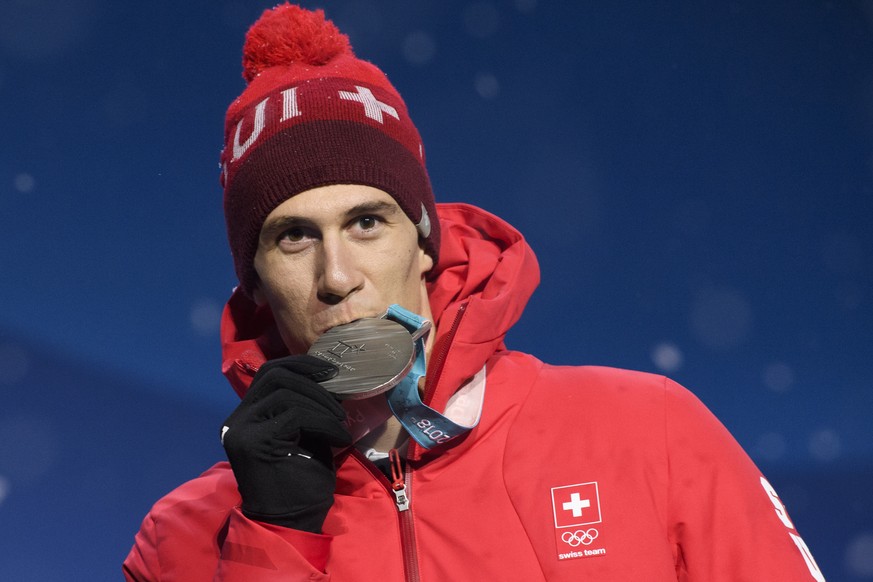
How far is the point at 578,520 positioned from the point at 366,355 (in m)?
0.49

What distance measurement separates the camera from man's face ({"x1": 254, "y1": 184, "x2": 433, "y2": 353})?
1951mm

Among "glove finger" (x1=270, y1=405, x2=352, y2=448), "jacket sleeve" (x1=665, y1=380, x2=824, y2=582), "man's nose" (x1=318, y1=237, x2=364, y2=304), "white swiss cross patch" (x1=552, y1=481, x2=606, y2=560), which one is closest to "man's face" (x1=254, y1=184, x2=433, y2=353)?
"man's nose" (x1=318, y1=237, x2=364, y2=304)

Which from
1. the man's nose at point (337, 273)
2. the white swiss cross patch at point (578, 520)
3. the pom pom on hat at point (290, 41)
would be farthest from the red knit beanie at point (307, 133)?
the white swiss cross patch at point (578, 520)

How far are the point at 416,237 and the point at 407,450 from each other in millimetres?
470

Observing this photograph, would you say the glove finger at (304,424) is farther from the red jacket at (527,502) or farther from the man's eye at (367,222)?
the man's eye at (367,222)

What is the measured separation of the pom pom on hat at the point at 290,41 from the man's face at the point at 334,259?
43cm

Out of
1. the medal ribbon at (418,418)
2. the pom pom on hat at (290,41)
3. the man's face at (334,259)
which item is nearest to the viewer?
the medal ribbon at (418,418)

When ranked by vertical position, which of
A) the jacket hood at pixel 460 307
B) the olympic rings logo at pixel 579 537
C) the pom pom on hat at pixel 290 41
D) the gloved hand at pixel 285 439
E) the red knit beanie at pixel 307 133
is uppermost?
the pom pom on hat at pixel 290 41

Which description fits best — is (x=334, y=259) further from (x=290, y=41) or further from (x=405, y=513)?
(x=290, y=41)

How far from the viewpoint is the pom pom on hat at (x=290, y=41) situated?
2.29 meters

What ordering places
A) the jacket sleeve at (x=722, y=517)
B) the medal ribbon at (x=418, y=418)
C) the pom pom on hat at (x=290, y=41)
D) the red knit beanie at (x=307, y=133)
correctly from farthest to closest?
the pom pom on hat at (x=290, y=41), the red knit beanie at (x=307, y=133), the medal ribbon at (x=418, y=418), the jacket sleeve at (x=722, y=517)

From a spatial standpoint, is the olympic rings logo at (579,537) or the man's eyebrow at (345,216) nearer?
the olympic rings logo at (579,537)

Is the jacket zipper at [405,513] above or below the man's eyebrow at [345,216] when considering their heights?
below

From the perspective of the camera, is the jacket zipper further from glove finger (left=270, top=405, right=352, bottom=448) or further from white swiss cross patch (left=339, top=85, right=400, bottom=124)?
white swiss cross patch (left=339, top=85, right=400, bottom=124)
